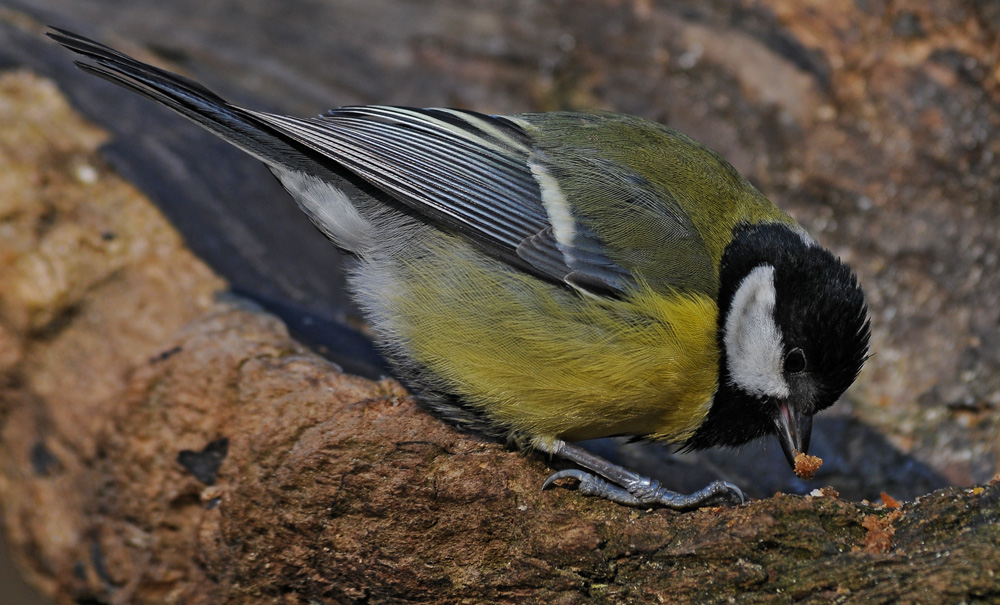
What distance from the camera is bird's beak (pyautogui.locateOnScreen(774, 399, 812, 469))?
2.77m

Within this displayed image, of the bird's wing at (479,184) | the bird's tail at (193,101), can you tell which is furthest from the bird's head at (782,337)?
the bird's tail at (193,101)

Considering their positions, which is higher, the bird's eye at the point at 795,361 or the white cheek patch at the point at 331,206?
the bird's eye at the point at 795,361

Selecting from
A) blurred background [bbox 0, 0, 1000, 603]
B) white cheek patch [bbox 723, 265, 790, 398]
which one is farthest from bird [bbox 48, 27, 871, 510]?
blurred background [bbox 0, 0, 1000, 603]

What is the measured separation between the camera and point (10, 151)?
3.63 meters

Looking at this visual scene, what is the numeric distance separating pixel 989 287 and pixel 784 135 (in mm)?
1310

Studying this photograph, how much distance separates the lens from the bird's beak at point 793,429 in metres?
2.77

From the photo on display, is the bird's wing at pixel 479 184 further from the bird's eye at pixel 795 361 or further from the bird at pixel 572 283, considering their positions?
the bird's eye at pixel 795 361

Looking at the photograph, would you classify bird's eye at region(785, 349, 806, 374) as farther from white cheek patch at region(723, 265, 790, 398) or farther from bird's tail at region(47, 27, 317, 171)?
bird's tail at region(47, 27, 317, 171)

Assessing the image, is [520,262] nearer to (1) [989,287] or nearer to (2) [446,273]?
(2) [446,273]

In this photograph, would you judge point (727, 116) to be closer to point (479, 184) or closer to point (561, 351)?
point (479, 184)

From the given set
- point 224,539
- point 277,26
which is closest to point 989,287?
point 224,539

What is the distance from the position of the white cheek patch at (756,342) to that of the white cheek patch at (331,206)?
4.25ft

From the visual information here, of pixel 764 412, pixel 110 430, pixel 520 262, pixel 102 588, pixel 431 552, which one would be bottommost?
pixel 102 588

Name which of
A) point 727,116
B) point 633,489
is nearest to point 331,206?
point 633,489
